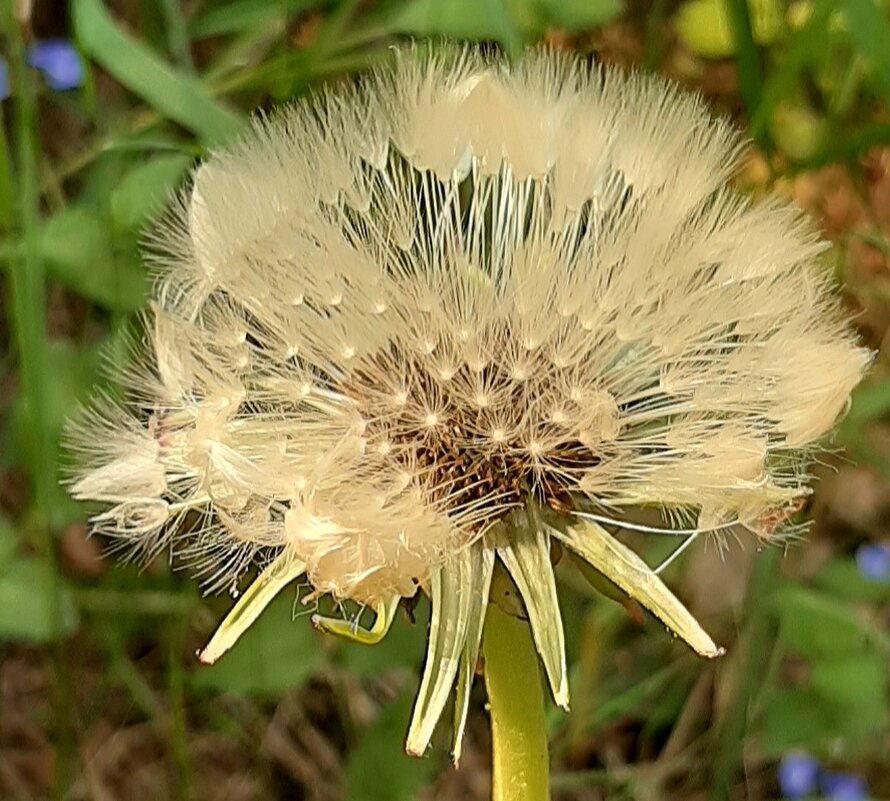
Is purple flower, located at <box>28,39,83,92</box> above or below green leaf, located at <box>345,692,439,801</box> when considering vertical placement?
above

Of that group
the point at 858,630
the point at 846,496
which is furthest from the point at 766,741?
the point at 846,496

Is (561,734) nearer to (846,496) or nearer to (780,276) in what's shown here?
(846,496)

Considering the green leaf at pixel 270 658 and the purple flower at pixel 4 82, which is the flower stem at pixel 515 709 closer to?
the green leaf at pixel 270 658

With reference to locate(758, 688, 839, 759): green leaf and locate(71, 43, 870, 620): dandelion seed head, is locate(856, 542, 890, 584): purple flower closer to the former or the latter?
locate(758, 688, 839, 759): green leaf

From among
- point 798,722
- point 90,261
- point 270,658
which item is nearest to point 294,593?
point 270,658

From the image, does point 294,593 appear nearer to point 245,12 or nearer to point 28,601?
point 28,601

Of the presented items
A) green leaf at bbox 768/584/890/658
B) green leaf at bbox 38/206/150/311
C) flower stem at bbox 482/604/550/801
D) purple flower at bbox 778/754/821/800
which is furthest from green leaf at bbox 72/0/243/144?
purple flower at bbox 778/754/821/800

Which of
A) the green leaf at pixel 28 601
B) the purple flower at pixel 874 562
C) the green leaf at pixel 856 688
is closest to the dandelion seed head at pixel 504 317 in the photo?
the green leaf at pixel 28 601
